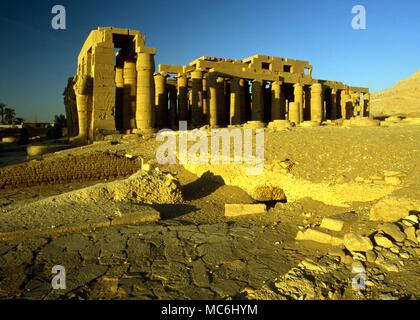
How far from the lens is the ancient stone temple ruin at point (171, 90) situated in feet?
54.6

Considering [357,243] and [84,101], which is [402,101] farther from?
[357,243]

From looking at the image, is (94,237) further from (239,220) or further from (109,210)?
(239,220)

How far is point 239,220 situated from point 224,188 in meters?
2.91

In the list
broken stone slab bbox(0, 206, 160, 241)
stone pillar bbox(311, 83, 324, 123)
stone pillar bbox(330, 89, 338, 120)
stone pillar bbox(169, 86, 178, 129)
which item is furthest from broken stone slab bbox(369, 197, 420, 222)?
stone pillar bbox(330, 89, 338, 120)

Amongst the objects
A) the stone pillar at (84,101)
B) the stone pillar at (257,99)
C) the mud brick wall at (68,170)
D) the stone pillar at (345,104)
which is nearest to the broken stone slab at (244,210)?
the mud brick wall at (68,170)

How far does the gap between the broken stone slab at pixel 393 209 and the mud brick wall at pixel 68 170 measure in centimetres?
905

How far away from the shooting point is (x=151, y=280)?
3.68 metres

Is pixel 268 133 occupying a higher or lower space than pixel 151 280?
higher

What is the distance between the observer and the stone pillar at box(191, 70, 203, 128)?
21.4 m

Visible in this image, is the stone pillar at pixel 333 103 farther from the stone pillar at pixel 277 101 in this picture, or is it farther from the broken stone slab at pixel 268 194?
the broken stone slab at pixel 268 194

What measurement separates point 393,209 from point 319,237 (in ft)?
4.01

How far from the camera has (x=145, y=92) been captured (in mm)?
17516

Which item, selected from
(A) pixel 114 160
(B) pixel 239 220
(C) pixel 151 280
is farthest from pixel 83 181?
(C) pixel 151 280

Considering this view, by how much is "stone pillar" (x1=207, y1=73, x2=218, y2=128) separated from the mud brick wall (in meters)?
9.54
